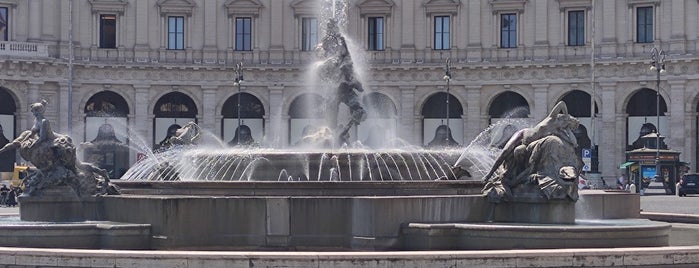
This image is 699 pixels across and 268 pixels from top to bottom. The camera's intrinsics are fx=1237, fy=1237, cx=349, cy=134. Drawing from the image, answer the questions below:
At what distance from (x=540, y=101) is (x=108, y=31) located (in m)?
23.8

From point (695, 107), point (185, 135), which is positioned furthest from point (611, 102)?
point (185, 135)

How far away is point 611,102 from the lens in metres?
64.1

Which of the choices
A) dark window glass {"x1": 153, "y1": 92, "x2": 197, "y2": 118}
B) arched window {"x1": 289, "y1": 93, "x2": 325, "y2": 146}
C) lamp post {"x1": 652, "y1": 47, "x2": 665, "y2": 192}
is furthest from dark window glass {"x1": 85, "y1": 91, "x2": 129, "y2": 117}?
lamp post {"x1": 652, "y1": 47, "x2": 665, "y2": 192}

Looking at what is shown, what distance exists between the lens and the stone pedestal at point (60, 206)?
64.6 ft

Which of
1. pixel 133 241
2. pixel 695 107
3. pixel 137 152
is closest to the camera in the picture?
pixel 133 241

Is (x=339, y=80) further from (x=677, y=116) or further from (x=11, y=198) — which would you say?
(x=677, y=116)

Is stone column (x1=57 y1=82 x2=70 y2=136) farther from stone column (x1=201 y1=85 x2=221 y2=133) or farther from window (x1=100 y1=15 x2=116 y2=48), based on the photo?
stone column (x1=201 y1=85 x2=221 y2=133)

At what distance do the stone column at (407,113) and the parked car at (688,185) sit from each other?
17.7 metres

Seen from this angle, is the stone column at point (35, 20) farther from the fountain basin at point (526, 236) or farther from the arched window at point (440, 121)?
the fountain basin at point (526, 236)

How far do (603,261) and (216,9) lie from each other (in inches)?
2159

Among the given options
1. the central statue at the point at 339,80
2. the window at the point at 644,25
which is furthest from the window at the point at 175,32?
the central statue at the point at 339,80

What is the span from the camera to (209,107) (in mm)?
67812

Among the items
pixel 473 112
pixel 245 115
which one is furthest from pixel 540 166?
pixel 245 115

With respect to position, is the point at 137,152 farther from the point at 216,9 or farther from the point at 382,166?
the point at 382,166
